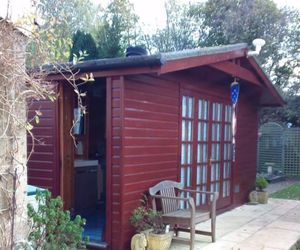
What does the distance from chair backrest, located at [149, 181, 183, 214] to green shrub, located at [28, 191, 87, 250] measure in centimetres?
164

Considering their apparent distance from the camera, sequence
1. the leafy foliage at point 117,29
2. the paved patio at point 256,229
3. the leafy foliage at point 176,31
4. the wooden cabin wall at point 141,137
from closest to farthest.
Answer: the wooden cabin wall at point 141,137 < the paved patio at point 256,229 < the leafy foliage at point 117,29 < the leafy foliage at point 176,31

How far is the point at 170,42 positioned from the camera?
699 inches

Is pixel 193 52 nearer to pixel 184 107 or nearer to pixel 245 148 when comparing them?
pixel 184 107

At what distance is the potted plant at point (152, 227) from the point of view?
14.7ft

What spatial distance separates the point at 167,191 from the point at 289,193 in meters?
6.26

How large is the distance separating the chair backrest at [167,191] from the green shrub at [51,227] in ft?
5.38

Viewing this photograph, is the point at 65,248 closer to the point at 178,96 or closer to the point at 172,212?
the point at 172,212

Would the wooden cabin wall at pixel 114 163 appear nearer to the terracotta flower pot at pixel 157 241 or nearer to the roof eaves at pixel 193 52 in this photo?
the terracotta flower pot at pixel 157 241

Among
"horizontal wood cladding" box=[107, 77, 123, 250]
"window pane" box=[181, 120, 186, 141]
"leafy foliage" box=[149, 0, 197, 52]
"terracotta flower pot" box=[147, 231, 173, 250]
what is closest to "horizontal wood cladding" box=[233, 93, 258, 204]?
"window pane" box=[181, 120, 186, 141]

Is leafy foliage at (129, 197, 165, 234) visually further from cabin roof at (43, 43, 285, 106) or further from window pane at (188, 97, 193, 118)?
window pane at (188, 97, 193, 118)

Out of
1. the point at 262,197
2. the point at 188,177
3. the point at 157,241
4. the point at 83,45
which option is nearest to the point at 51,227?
the point at 157,241

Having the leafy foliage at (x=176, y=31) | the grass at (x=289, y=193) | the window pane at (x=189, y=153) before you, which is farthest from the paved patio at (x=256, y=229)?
→ the leafy foliage at (x=176, y=31)

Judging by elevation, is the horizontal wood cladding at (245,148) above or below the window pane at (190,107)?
below

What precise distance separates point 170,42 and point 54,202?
1517cm
